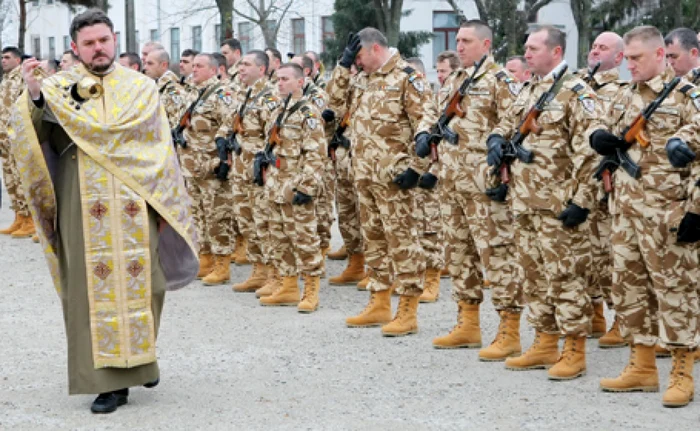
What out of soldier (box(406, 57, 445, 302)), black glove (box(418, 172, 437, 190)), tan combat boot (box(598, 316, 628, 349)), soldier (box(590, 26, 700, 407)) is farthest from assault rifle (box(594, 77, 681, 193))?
soldier (box(406, 57, 445, 302))

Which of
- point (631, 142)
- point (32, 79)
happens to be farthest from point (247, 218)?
point (631, 142)

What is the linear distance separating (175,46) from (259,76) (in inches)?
1397

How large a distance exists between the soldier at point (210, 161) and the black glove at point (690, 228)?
558 centimetres

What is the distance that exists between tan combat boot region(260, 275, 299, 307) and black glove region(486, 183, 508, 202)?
2751mm

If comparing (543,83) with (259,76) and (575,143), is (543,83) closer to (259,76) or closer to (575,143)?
(575,143)

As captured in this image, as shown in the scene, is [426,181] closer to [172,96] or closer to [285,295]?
[285,295]

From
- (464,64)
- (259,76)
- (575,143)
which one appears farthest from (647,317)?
(259,76)

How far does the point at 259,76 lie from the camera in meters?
9.93

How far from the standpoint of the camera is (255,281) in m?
10.1

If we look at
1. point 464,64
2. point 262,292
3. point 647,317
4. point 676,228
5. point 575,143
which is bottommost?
point 262,292

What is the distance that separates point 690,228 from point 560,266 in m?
1.04

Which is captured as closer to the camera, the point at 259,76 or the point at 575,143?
the point at 575,143

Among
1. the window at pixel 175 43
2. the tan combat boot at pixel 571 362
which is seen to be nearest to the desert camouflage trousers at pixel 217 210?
the tan combat boot at pixel 571 362

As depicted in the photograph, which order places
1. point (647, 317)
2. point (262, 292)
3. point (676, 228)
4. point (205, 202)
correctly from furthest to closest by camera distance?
point (205, 202), point (262, 292), point (647, 317), point (676, 228)
